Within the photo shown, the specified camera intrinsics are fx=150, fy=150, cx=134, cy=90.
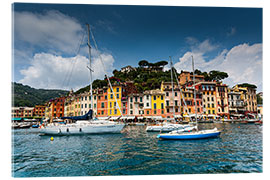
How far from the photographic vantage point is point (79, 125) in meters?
13.8

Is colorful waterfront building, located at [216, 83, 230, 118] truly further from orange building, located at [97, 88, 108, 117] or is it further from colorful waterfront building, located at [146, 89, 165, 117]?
orange building, located at [97, 88, 108, 117]

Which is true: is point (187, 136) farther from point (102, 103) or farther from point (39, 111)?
point (39, 111)

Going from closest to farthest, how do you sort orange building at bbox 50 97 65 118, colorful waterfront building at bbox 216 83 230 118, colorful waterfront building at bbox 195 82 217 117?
colorful waterfront building at bbox 195 82 217 117, colorful waterfront building at bbox 216 83 230 118, orange building at bbox 50 97 65 118

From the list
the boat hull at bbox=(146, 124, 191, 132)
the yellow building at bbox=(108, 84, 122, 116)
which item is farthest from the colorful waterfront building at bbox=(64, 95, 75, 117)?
the boat hull at bbox=(146, 124, 191, 132)

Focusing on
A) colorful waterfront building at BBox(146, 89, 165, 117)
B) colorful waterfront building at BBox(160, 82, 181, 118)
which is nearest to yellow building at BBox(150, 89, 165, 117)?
colorful waterfront building at BBox(146, 89, 165, 117)

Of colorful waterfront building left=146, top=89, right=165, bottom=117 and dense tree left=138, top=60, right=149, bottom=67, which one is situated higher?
dense tree left=138, top=60, right=149, bottom=67

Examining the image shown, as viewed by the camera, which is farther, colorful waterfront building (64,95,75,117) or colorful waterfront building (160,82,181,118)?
colorful waterfront building (64,95,75,117)

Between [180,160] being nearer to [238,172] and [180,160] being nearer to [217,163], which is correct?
[217,163]

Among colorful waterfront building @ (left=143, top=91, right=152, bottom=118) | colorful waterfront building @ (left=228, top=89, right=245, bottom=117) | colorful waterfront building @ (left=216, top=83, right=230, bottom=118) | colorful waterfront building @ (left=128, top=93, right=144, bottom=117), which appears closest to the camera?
colorful waterfront building @ (left=143, top=91, right=152, bottom=118)

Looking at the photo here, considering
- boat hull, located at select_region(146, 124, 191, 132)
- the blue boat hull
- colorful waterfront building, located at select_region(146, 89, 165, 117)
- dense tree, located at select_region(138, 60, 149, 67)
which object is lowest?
boat hull, located at select_region(146, 124, 191, 132)

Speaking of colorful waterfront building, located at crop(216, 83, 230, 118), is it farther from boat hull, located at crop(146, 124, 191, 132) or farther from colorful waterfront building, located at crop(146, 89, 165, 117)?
boat hull, located at crop(146, 124, 191, 132)

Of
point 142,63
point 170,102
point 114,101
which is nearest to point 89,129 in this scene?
point 114,101

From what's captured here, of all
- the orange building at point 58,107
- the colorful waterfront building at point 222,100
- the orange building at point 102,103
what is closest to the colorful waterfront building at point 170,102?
the colorful waterfront building at point 222,100

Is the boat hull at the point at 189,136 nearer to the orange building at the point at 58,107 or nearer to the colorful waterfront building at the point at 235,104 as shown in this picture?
the colorful waterfront building at the point at 235,104
